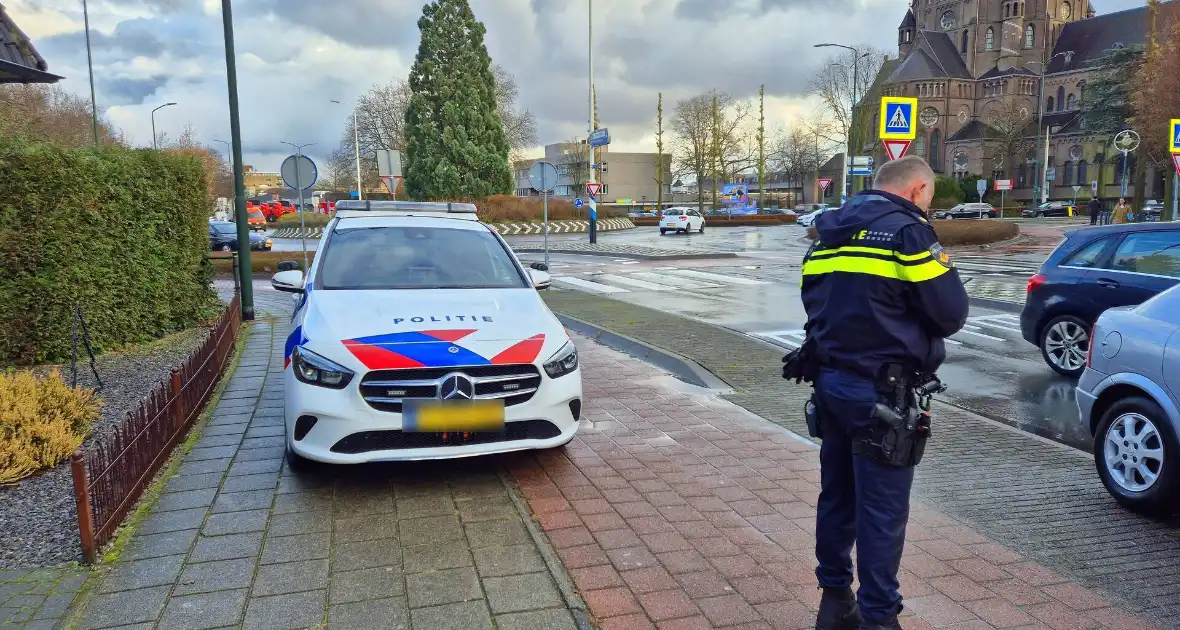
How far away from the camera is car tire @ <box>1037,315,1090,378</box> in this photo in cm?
842

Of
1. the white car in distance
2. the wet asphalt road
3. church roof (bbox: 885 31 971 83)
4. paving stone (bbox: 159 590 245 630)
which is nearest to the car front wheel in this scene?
the wet asphalt road

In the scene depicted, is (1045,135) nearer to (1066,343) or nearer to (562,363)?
(1066,343)

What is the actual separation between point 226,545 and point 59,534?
0.89 meters

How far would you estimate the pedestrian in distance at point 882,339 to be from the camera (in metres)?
2.82

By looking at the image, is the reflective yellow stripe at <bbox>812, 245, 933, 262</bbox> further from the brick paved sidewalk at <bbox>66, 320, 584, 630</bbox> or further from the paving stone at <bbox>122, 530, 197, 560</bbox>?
the paving stone at <bbox>122, 530, 197, 560</bbox>

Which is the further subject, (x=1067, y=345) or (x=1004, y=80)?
(x=1004, y=80)

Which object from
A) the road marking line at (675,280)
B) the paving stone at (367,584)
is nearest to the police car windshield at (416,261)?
the paving stone at (367,584)

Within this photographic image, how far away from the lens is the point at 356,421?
4.41m

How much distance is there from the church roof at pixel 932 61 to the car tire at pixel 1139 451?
80589mm

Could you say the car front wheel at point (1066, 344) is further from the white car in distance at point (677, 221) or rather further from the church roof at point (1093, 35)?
the church roof at point (1093, 35)

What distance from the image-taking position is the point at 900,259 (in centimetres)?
281

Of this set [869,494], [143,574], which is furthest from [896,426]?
[143,574]

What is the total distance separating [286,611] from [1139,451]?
4.50 metres

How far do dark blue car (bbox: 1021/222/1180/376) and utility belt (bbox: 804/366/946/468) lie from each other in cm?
639
